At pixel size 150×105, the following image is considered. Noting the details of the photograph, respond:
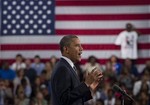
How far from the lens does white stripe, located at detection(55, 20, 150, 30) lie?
47.4ft

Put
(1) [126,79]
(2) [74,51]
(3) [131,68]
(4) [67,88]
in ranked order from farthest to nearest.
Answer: (3) [131,68], (1) [126,79], (2) [74,51], (4) [67,88]

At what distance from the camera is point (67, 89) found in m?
4.47

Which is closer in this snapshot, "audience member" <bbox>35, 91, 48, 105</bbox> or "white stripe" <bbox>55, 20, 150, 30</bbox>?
"audience member" <bbox>35, 91, 48, 105</bbox>

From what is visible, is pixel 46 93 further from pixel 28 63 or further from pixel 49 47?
pixel 49 47

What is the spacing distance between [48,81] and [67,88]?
329 inches

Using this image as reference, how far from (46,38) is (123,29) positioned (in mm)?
1934

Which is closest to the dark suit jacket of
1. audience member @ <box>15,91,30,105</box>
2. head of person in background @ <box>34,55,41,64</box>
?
audience member @ <box>15,91,30,105</box>

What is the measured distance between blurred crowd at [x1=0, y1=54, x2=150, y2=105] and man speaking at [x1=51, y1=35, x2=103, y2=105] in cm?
653

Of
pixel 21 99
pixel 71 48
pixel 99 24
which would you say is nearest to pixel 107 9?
pixel 99 24

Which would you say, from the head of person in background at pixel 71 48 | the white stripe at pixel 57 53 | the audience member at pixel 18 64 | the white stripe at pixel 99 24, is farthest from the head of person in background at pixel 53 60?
the head of person in background at pixel 71 48

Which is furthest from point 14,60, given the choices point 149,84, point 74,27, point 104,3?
point 149,84

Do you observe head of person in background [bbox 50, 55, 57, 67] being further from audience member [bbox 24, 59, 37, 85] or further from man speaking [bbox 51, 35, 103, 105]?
man speaking [bbox 51, 35, 103, 105]

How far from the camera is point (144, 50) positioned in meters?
14.3

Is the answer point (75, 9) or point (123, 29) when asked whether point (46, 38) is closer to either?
point (75, 9)
